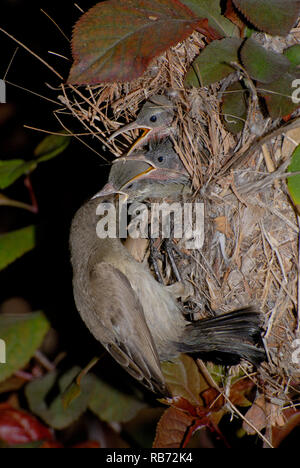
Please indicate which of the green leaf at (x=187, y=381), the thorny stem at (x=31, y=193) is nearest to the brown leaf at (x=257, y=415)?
the green leaf at (x=187, y=381)

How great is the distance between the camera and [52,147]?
7.69ft

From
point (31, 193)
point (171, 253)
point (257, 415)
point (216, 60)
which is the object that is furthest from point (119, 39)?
point (257, 415)

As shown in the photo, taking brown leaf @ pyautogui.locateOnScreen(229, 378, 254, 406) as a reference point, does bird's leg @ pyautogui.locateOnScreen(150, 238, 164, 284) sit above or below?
above

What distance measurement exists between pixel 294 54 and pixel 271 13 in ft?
0.52

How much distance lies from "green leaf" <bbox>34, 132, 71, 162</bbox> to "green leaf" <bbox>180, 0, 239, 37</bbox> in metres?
0.89

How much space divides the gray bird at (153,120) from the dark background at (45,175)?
0.53 m

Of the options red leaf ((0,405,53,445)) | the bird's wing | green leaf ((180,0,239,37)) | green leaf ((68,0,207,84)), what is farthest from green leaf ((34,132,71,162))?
red leaf ((0,405,53,445))

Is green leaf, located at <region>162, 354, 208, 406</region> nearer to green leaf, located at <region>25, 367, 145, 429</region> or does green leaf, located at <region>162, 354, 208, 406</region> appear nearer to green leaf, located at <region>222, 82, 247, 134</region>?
green leaf, located at <region>25, 367, 145, 429</region>

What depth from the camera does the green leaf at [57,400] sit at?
2461mm

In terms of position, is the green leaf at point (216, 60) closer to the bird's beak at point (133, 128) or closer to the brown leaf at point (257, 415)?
the bird's beak at point (133, 128)

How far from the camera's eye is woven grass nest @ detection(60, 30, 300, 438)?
1611 mm

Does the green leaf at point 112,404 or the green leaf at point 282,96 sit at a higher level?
the green leaf at point 282,96

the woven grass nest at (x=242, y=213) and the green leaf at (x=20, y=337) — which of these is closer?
the woven grass nest at (x=242, y=213)

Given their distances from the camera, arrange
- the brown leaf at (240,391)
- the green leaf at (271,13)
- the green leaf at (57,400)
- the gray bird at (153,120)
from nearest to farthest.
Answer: the green leaf at (271,13) → the gray bird at (153,120) → the brown leaf at (240,391) → the green leaf at (57,400)
